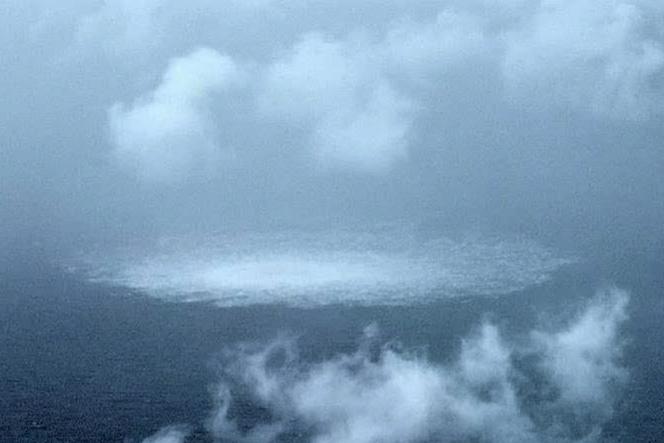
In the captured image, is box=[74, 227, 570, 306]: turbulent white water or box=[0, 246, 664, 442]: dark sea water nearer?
box=[0, 246, 664, 442]: dark sea water

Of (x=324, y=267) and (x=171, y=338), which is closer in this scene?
(x=171, y=338)

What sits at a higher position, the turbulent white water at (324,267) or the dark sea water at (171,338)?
the turbulent white water at (324,267)

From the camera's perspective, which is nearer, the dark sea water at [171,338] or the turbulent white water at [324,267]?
the dark sea water at [171,338]

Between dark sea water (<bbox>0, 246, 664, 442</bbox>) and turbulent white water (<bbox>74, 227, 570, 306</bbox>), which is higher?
turbulent white water (<bbox>74, 227, 570, 306</bbox>)

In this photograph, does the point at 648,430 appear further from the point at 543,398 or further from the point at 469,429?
the point at 469,429

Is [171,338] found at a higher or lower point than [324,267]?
lower
